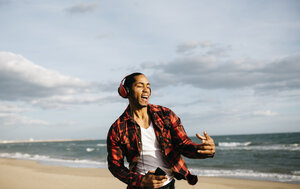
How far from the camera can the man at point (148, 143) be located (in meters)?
2.50

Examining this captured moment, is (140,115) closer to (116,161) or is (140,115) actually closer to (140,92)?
(140,92)

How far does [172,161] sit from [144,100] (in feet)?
2.24

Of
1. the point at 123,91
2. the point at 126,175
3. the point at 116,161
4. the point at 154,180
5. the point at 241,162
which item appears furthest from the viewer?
the point at 241,162

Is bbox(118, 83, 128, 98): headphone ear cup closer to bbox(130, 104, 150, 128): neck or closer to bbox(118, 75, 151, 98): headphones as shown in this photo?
bbox(118, 75, 151, 98): headphones

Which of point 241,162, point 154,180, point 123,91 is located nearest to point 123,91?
point 123,91

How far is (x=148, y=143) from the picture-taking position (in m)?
2.57

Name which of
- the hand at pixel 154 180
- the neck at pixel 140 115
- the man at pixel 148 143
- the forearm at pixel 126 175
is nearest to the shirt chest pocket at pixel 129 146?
the man at pixel 148 143

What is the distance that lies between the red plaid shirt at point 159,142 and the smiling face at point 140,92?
14 cm

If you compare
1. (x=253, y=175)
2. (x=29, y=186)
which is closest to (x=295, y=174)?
(x=253, y=175)

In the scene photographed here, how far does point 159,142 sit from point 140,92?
1.81 ft

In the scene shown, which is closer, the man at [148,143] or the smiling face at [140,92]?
A: the man at [148,143]

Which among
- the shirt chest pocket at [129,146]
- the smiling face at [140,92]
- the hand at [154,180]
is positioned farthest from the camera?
the smiling face at [140,92]

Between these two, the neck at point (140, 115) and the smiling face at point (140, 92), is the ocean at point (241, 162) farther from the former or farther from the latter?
the smiling face at point (140, 92)

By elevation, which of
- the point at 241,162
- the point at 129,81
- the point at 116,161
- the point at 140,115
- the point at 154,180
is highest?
the point at 129,81
